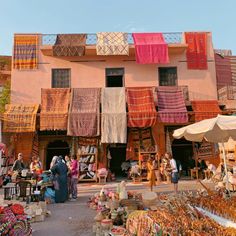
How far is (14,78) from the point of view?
1451cm

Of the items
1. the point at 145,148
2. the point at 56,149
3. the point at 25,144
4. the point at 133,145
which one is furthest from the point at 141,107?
the point at 25,144

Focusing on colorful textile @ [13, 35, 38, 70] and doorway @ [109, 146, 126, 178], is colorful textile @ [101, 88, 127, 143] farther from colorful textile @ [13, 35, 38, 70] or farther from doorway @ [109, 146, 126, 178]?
colorful textile @ [13, 35, 38, 70]

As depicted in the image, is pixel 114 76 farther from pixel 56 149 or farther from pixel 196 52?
pixel 56 149

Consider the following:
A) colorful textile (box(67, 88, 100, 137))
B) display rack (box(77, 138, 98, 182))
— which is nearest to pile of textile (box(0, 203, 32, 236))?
colorful textile (box(67, 88, 100, 137))

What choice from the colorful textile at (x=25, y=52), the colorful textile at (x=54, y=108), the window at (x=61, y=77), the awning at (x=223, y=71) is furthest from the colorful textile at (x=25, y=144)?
the awning at (x=223, y=71)

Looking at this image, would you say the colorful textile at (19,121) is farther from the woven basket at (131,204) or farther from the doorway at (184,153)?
the doorway at (184,153)

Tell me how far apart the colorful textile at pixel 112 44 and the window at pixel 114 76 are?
43.1 inches

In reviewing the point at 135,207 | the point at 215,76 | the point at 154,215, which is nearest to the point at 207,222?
the point at 154,215

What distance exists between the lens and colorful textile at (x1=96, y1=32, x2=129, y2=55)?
14227mm

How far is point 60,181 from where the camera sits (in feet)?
27.7

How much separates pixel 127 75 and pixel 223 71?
659 centimetres

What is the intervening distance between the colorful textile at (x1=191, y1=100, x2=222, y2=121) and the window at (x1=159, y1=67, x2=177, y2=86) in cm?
194

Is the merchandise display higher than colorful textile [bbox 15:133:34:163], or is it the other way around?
colorful textile [bbox 15:133:34:163]

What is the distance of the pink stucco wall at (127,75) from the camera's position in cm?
1464
